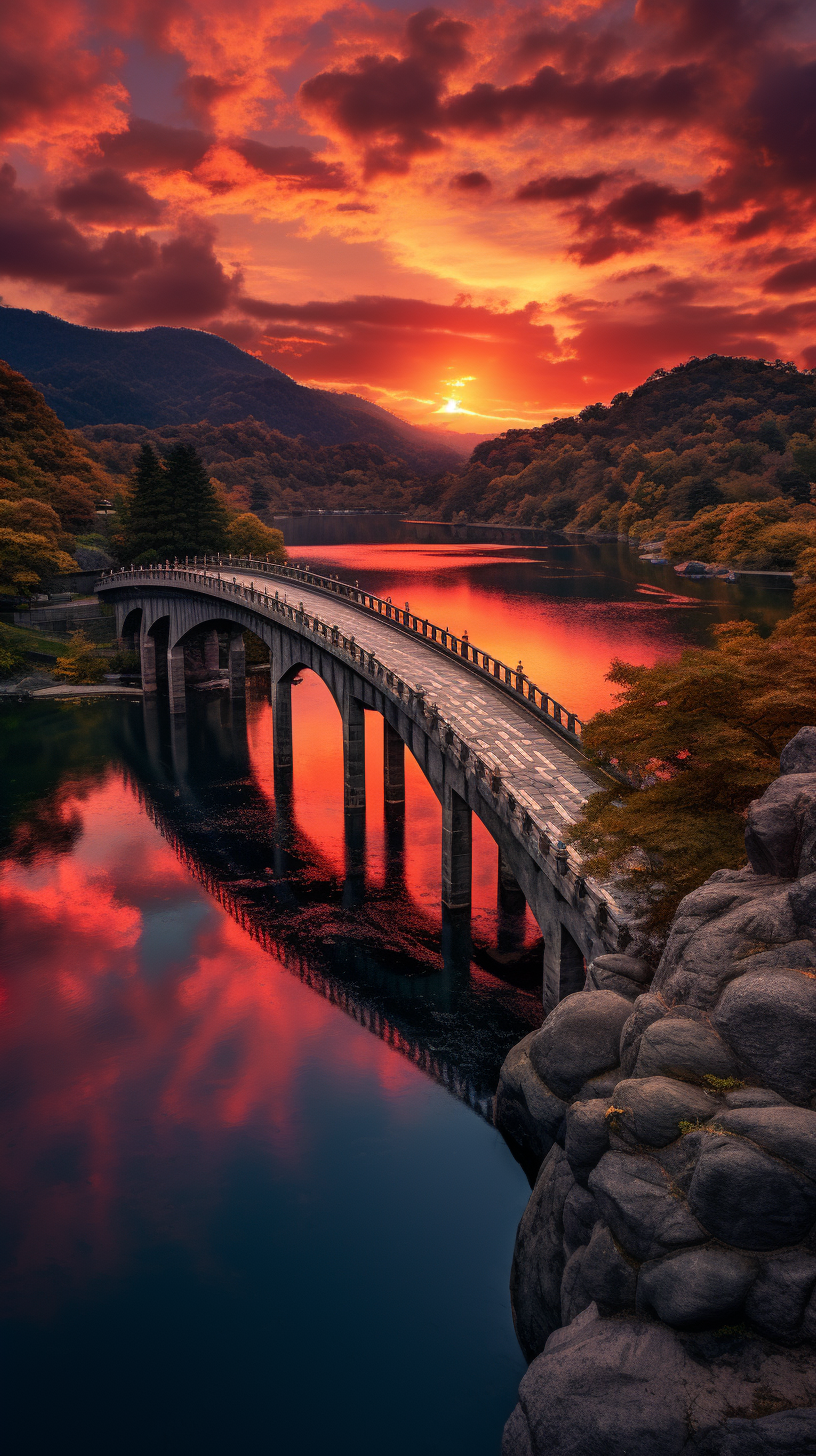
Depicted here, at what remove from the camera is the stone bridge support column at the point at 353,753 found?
5322 cm

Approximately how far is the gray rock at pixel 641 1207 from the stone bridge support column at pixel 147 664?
78.8 m

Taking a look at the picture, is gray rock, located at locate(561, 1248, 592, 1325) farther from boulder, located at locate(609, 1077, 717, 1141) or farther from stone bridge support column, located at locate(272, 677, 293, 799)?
stone bridge support column, located at locate(272, 677, 293, 799)

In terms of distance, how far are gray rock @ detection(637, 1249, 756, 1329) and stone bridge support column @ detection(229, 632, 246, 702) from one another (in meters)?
73.3

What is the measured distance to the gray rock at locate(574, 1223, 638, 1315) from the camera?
1486 cm

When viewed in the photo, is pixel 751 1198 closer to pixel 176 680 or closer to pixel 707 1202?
pixel 707 1202

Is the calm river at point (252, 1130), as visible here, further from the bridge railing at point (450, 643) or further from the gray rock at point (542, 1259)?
the bridge railing at point (450, 643)

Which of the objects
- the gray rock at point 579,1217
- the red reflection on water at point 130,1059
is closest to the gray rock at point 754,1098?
the gray rock at point 579,1217

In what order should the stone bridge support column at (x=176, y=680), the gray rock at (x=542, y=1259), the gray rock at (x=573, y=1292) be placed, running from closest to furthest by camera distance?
the gray rock at (x=573, y=1292), the gray rock at (x=542, y=1259), the stone bridge support column at (x=176, y=680)

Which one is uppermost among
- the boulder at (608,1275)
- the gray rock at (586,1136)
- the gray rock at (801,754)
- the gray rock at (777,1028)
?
the gray rock at (801,754)

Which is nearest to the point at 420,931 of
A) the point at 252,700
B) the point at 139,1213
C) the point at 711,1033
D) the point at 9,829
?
the point at 139,1213

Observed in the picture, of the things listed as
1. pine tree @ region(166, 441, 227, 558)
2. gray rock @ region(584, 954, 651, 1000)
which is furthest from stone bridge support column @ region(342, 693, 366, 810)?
pine tree @ region(166, 441, 227, 558)

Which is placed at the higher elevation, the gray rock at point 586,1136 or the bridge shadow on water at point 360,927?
the gray rock at point 586,1136

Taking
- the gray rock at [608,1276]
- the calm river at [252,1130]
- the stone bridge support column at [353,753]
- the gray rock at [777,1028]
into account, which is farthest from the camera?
the stone bridge support column at [353,753]

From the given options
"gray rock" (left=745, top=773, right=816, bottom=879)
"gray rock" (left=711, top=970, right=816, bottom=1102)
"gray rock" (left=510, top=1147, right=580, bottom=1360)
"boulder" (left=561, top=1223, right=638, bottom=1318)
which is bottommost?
"gray rock" (left=510, top=1147, right=580, bottom=1360)
